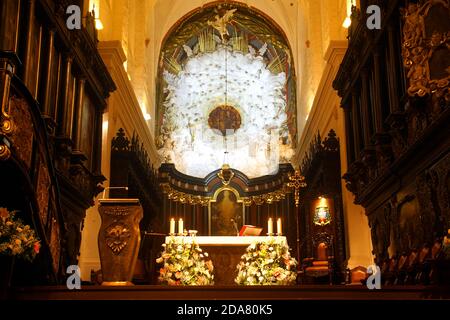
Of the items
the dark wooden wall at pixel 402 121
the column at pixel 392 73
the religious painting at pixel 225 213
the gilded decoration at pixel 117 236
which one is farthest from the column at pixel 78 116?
the religious painting at pixel 225 213

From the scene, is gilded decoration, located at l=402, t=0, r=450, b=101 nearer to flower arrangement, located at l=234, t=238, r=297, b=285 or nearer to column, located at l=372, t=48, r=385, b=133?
column, located at l=372, t=48, r=385, b=133

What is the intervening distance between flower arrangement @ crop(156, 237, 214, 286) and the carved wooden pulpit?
2.10 metres

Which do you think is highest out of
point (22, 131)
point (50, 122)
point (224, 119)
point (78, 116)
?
point (224, 119)

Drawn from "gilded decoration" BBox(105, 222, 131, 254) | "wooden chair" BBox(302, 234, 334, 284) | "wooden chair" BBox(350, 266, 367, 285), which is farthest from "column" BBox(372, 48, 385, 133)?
"gilded decoration" BBox(105, 222, 131, 254)

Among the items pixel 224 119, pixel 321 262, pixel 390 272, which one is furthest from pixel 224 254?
pixel 224 119

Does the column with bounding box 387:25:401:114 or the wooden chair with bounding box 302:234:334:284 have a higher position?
the column with bounding box 387:25:401:114

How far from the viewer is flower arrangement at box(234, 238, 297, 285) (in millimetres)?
10547

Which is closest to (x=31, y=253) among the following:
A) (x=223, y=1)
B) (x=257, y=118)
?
(x=257, y=118)

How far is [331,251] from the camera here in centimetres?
1603

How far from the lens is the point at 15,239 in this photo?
6.44 meters

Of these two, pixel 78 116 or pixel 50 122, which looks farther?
pixel 78 116

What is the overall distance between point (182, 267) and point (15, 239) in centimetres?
453

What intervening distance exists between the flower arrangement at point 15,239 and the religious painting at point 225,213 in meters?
18.8

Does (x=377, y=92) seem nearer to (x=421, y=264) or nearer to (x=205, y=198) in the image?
(x=421, y=264)
